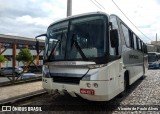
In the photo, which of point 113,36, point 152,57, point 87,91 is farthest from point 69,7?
point 152,57

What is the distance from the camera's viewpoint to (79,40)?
6211mm

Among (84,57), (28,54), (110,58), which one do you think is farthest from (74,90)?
(28,54)

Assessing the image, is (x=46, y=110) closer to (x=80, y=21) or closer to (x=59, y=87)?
(x=59, y=87)

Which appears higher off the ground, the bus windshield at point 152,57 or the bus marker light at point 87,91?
the bus windshield at point 152,57

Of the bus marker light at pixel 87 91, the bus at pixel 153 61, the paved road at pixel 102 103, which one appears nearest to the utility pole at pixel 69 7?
the paved road at pixel 102 103

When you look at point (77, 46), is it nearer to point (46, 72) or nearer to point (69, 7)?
point (46, 72)

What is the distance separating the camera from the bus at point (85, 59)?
5.70 meters

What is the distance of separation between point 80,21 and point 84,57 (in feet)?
4.26

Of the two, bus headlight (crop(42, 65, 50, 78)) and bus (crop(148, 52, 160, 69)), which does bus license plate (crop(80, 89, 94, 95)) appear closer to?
bus headlight (crop(42, 65, 50, 78))

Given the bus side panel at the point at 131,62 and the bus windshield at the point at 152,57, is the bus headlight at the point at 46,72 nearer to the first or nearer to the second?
the bus side panel at the point at 131,62

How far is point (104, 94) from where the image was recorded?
566 cm

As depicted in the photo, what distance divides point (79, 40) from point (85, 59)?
2.26 ft

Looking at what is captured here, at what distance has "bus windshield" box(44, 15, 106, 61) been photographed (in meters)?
5.93

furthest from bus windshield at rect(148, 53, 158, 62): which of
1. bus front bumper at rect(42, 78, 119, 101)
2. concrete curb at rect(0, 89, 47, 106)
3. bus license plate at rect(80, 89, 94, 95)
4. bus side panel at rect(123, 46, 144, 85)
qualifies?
bus license plate at rect(80, 89, 94, 95)
